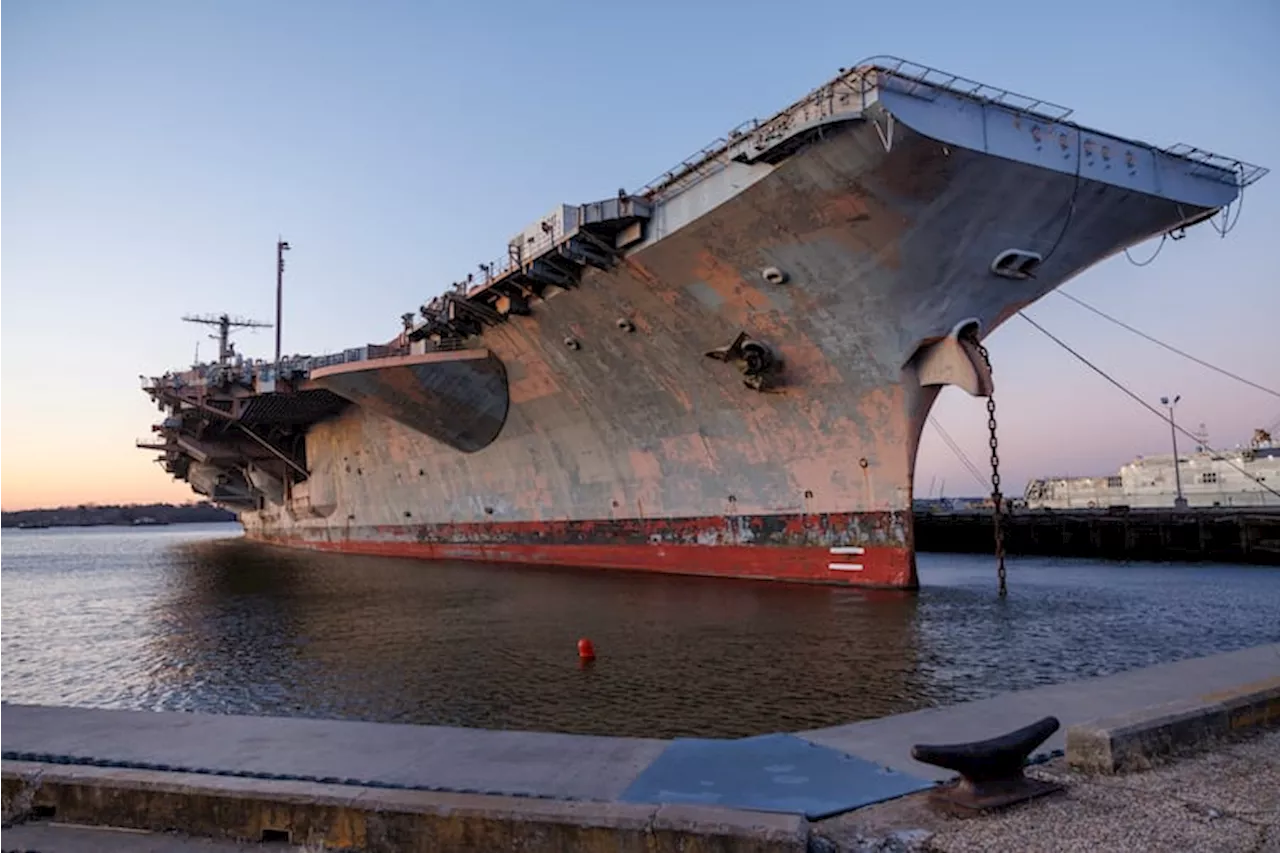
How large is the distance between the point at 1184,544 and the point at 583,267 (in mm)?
24297

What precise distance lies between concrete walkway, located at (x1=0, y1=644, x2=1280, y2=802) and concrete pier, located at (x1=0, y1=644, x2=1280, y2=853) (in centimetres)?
1

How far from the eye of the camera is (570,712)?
7148 millimetres

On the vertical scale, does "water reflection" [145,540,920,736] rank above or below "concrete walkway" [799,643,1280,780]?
below

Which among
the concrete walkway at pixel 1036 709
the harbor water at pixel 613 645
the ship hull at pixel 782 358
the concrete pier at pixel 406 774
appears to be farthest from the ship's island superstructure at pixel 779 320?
the concrete pier at pixel 406 774

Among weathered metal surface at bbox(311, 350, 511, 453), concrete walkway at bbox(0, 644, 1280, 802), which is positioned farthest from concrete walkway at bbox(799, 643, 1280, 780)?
weathered metal surface at bbox(311, 350, 511, 453)

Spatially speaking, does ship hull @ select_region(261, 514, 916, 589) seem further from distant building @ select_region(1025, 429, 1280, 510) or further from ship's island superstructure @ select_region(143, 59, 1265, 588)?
distant building @ select_region(1025, 429, 1280, 510)

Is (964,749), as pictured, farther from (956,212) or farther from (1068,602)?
(1068,602)

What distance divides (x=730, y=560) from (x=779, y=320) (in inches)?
220

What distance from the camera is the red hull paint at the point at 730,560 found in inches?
615

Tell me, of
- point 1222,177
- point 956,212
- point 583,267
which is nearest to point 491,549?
point 583,267

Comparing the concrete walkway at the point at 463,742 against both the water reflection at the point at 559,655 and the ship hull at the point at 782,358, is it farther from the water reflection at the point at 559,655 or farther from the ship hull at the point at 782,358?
the ship hull at the point at 782,358

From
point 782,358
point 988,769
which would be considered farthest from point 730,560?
point 988,769

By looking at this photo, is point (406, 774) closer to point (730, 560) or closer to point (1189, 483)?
point (730, 560)

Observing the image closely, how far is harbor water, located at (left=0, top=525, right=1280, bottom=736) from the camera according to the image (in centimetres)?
754
